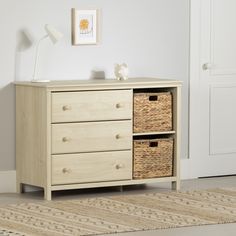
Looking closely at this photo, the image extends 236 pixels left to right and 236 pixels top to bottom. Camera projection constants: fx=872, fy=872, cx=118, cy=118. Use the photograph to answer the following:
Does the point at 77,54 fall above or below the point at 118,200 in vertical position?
above

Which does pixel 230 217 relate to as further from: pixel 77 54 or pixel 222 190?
pixel 77 54

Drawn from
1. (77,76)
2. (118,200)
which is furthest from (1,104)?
(118,200)

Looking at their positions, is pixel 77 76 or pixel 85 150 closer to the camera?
pixel 85 150

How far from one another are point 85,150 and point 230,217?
1.15m

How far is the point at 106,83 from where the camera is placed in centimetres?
588

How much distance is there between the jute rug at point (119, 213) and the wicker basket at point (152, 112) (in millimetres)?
475

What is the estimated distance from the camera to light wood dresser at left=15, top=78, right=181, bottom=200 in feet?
18.9

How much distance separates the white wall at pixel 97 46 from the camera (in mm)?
6031

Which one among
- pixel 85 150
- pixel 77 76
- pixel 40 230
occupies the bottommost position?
pixel 40 230

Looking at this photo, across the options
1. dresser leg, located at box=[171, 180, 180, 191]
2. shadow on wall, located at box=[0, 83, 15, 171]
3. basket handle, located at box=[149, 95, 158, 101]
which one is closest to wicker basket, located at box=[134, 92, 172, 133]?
basket handle, located at box=[149, 95, 158, 101]

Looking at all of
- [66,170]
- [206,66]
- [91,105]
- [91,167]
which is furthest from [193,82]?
[66,170]

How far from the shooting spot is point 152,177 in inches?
241

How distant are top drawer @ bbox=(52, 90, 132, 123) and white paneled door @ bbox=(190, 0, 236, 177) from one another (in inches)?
33.7

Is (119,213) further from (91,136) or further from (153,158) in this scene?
(153,158)
